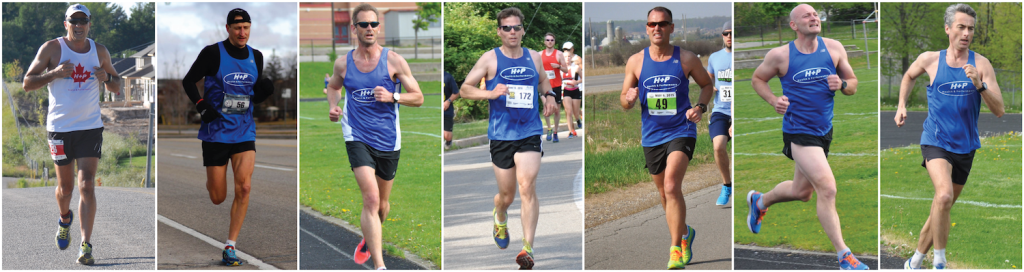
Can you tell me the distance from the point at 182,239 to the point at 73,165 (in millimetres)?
1040

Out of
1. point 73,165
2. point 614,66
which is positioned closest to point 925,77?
point 614,66

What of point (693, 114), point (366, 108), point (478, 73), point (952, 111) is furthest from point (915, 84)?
point (366, 108)

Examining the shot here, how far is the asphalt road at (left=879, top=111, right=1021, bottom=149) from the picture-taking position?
6.55 metres

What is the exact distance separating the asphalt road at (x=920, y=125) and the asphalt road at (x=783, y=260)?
1.20m

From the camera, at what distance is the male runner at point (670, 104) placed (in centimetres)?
576

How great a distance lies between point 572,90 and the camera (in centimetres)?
851

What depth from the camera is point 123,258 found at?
21.1 ft

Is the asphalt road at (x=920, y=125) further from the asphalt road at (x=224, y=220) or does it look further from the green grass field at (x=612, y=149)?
the asphalt road at (x=224, y=220)

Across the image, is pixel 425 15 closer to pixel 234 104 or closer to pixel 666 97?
pixel 234 104

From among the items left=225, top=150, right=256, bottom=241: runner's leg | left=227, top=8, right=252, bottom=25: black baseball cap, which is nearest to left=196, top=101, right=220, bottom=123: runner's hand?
left=225, top=150, right=256, bottom=241: runner's leg

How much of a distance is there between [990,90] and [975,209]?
127 centimetres

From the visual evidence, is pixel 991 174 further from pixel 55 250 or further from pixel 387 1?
pixel 55 250

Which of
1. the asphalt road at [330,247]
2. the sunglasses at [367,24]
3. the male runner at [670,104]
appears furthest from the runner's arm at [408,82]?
the male runner at [670,104]

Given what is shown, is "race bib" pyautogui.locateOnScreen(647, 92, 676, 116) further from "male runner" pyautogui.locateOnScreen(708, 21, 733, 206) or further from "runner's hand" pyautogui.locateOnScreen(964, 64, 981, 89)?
"runner's hand" pyautogui.locateOnScreen(964, 64, 981, 89)
